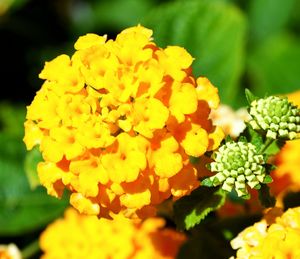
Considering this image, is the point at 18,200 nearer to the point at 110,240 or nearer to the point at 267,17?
the point at 110,240

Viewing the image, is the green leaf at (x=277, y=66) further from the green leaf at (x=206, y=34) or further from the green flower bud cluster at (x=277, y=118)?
the green flower bud cluster at (x=277, y=118)

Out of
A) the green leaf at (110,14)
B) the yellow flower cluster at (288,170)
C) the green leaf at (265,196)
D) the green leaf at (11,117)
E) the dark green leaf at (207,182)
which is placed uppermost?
the green leaf at (110,14)

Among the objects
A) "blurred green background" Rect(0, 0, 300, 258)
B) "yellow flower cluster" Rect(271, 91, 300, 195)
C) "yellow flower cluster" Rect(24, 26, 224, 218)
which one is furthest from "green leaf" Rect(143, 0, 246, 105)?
"yellow flower cluster" Rect(24, 26, 224, 218)

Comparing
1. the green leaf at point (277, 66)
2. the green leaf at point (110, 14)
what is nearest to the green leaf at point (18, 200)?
the green leaf at point (277, 66)

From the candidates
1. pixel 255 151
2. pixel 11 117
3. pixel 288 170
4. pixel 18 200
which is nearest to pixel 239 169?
pixel 255 151

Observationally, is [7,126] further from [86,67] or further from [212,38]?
[86,67]
